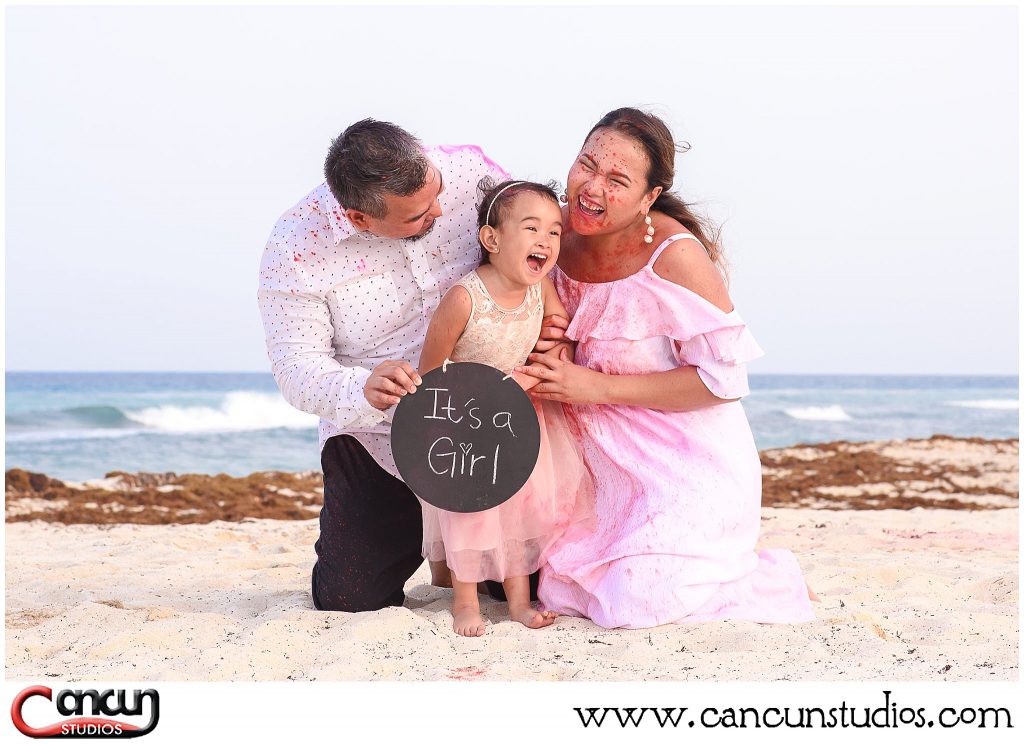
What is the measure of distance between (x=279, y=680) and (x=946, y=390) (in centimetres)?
3090

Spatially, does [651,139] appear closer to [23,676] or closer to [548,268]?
[548,268]

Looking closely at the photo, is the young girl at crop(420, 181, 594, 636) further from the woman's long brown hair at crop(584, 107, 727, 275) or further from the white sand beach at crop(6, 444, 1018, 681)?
the woman's long brown hair at crop(584, 107, 727, 275)

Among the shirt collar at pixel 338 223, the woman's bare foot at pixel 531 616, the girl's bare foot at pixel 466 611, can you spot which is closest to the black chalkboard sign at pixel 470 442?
the girl's bare foot at pixel 466 611

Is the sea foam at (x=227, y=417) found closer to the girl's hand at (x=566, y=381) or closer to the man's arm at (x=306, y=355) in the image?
the man's arm at (x=306, y=355)

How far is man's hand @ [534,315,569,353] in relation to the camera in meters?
3.21

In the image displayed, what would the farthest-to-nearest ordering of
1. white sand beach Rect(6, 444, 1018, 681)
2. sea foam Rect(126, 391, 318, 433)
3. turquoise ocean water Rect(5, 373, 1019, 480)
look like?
1. sea foam Rect(126, 391, 318, 433)
2. turquoise ocean water Rect(5, 373, 1019, 480)
3. white sand beach Rect(6, 444, 1018, 681)

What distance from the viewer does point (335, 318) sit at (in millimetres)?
3332

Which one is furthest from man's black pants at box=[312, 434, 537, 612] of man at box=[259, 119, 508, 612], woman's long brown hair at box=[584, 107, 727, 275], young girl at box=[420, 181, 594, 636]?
woman's long brown hair at box=[584, 107, 727, 275]

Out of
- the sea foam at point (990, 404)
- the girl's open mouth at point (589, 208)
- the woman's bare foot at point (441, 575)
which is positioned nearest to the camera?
the girl's open mouth at point (589, 208)

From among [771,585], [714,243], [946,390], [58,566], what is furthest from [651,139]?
[946,390]

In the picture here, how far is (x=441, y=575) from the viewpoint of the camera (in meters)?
3.76

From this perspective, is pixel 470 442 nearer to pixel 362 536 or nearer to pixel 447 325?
pixel 447 325

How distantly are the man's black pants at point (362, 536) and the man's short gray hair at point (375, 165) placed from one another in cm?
90

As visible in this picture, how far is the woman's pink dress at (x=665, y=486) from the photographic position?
119 inches
